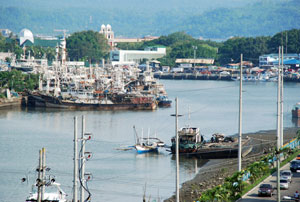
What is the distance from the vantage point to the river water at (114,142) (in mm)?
22344

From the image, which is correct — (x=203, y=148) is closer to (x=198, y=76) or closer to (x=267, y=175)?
(x=267, y=175)

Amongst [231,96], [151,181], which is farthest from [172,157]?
[231,96]

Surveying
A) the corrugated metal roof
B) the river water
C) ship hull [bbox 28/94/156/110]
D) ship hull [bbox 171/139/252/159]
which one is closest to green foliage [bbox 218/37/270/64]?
the corrugated metal roof

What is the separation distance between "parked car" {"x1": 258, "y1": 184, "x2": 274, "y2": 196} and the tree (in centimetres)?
8938

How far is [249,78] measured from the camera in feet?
295

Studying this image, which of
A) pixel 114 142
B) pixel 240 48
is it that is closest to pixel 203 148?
pixel 114 142

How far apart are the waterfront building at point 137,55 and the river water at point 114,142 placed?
5333cm

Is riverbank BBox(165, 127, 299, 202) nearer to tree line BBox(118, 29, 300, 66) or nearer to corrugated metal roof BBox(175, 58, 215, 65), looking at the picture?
tree line BBox(118, 29, 300, 66)

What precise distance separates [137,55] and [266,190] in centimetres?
9580

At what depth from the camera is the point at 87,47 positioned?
365 feet

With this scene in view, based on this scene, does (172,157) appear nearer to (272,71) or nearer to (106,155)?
(106,155)

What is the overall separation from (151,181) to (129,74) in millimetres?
47492

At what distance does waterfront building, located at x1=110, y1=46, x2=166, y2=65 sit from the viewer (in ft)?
356

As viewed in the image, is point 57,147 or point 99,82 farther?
point 99,82
